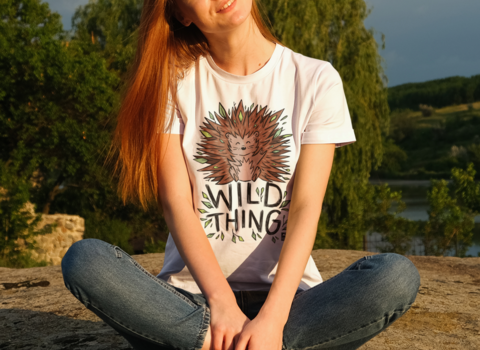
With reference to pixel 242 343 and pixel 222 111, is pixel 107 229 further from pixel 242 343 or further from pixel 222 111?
pixel 242 343

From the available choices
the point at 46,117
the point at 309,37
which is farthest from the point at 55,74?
the point at 309,37

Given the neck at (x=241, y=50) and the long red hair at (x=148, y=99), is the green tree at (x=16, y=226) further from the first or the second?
the neck at (x=241, y=50)

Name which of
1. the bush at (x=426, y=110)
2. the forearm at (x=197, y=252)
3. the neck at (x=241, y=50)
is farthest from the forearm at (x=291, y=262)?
the bush at (x=426, y=110)

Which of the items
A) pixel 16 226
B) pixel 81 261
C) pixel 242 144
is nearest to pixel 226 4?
pixel 242 144

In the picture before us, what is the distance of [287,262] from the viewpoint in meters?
1.31

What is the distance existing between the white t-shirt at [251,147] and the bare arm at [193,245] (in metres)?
0.05

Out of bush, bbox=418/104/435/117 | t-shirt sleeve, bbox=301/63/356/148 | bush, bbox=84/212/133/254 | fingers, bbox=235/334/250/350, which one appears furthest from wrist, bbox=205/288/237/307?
bush, bbox=418/104/435/117

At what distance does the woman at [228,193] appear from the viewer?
122cm

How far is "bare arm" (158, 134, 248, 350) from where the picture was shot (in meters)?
1.20

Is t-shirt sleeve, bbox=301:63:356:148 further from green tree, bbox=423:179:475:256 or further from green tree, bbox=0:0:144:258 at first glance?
green tree, bbox=0:0:144:258

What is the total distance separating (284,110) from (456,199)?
9.96 meters

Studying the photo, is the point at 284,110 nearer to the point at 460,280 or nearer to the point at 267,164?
the point at 267,164

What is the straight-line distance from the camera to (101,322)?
2154mm

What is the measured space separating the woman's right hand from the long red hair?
0.48 metres
